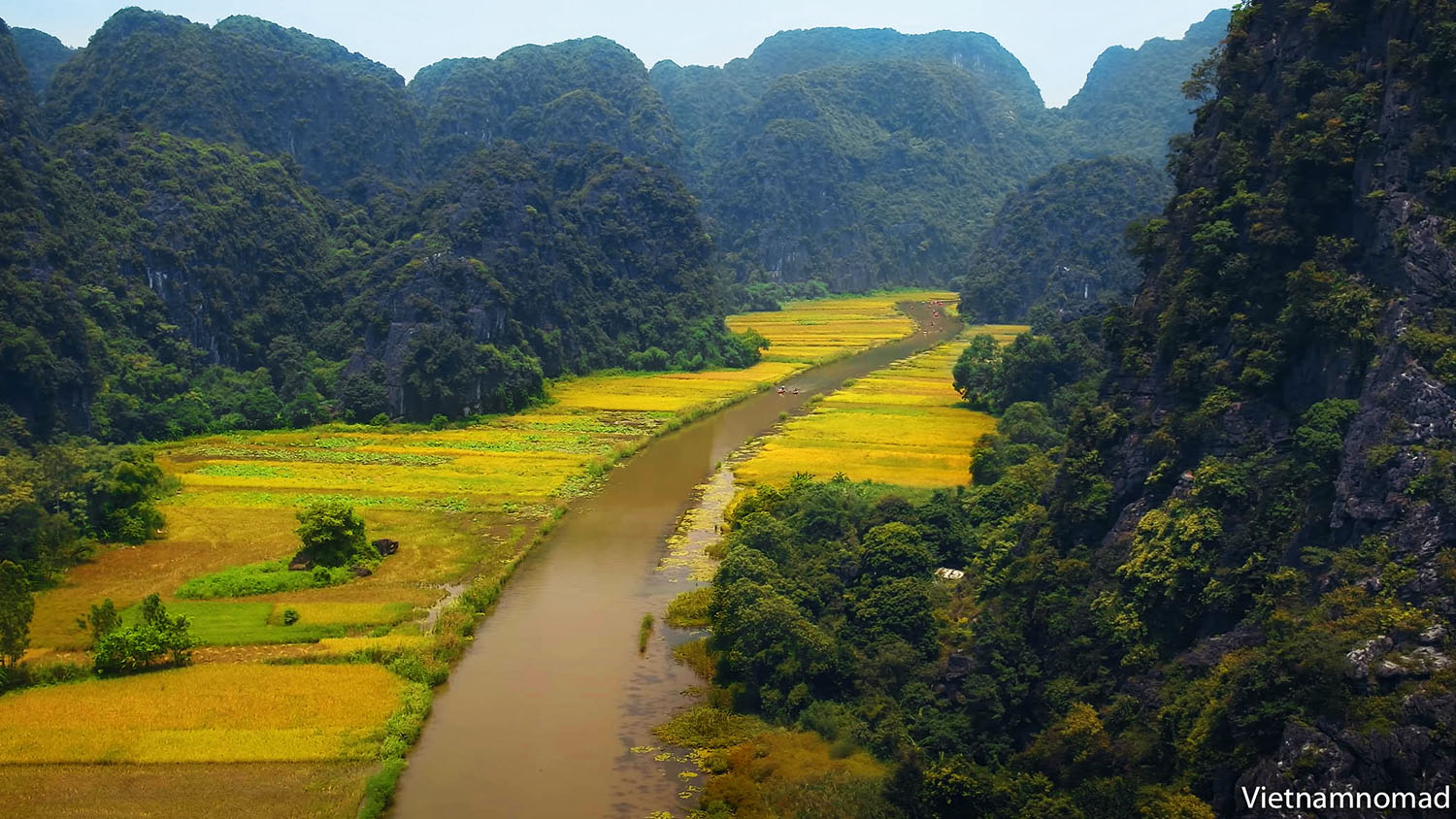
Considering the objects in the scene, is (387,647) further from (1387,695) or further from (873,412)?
(873,412)

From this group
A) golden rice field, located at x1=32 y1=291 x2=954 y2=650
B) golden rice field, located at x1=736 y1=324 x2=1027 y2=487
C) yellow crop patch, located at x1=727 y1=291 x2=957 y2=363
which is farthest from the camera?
yellow crop patch, located at x1=727 y1=291 x2=957 y2=363

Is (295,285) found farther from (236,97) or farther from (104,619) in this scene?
(104,619)

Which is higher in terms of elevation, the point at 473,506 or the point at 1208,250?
the point at 1208,250

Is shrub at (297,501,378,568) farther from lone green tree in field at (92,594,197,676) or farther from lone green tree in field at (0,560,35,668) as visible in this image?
lone green tree in field at (0,560,35,668)

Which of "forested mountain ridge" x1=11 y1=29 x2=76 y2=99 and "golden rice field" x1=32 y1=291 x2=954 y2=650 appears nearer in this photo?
"golden rice field" x1=32 y1=291 x2=954 y2=650

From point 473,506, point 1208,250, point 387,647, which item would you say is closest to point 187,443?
point 473,506

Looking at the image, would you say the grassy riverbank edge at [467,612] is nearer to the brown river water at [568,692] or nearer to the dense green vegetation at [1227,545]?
the brown river water at [568,692]

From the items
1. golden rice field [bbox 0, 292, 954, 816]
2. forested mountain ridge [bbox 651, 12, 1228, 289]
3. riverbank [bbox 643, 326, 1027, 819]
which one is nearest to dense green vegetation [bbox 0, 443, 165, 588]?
golden rice field [bbox 0, 292, 954, 816]
